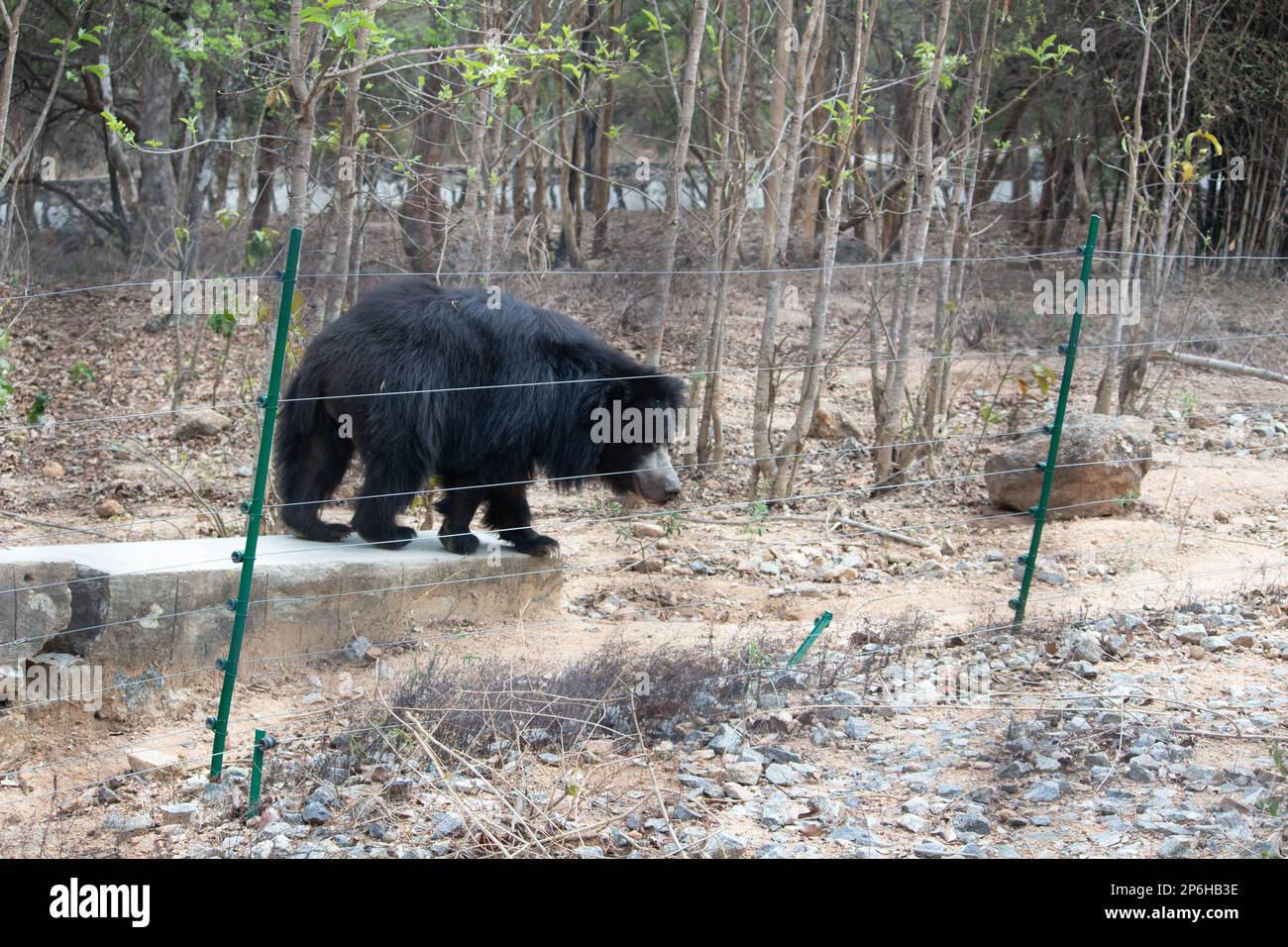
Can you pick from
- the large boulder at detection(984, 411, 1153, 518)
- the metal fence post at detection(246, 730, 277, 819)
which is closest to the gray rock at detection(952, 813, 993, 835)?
the metal fence post at detection(246, 730, 277, 819)

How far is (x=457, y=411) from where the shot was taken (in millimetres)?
4840

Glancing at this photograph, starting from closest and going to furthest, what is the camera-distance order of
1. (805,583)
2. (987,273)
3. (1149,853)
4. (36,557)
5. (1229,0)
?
1. (1149,853)
2. (36,557)
3. (805,583)
4. (1229,0)
5. (987,273)

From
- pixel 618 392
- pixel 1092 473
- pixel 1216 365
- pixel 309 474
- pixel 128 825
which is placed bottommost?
pixel 128 825

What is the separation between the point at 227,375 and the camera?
934 cm

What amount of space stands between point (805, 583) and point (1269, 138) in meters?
8.86

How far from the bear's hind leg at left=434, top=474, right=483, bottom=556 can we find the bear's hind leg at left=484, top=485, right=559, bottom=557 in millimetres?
102

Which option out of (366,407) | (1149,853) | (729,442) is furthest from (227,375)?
(1149,853)

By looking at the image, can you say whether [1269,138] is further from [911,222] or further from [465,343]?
[465,343]

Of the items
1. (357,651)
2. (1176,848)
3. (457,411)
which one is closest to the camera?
(1176,848)

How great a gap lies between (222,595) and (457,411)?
1.17 metres

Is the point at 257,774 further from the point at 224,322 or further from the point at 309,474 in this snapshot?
the point at 224,322

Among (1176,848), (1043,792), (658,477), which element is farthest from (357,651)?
(1176,848)

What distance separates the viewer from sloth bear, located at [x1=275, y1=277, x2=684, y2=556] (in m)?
4.69

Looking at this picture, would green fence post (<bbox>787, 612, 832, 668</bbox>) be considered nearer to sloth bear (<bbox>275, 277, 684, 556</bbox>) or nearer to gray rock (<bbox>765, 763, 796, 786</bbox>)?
gray rock (<bbox>765, 763, 796, 786</bbox>)
